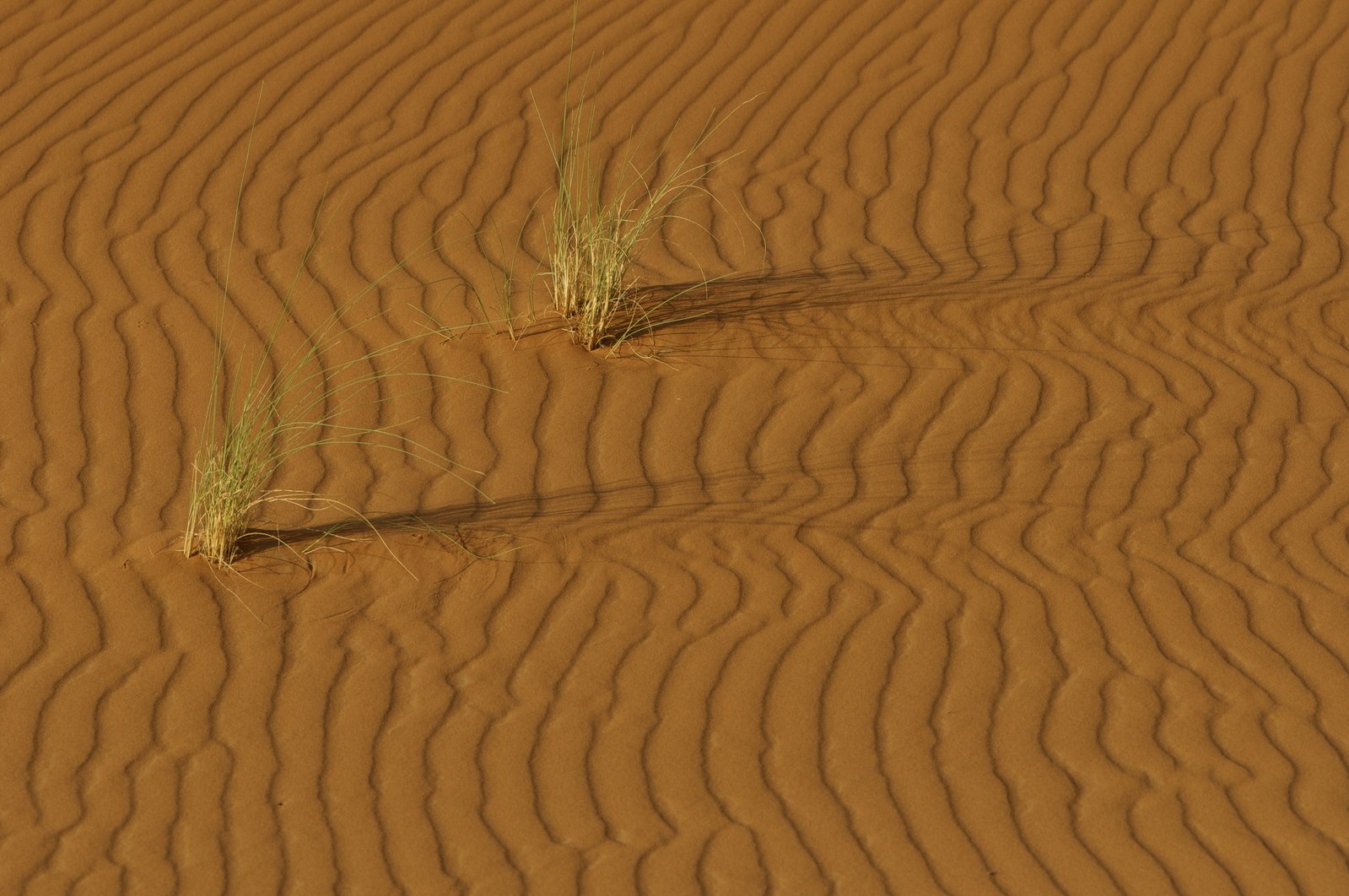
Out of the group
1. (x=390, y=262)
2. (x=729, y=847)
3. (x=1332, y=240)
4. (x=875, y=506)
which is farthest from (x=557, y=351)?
(x=1332, y=240)

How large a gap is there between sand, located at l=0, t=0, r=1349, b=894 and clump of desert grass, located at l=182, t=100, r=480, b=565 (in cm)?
8

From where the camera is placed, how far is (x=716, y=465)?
5508mm

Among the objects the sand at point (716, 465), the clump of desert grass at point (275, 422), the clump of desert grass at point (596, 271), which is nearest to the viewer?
the sand at point (716, 465)

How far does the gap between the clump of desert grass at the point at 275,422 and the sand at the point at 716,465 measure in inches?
3.1

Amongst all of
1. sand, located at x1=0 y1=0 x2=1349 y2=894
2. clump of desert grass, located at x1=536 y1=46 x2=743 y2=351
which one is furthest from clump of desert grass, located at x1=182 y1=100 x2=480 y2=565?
clump of desert grass, located at x1=536 y1=46 x2=743 y2=351

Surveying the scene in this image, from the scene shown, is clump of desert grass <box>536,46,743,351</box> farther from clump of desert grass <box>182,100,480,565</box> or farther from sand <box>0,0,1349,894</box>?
clump of desert grass <box>182,100,480,565</box>

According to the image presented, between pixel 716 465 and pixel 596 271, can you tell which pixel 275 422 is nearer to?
pixel 596 271

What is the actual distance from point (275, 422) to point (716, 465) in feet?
4.67

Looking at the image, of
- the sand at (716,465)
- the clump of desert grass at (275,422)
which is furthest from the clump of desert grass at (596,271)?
the clump of desert grass at (275,422)

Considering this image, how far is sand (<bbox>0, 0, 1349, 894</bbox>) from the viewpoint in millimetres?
3883

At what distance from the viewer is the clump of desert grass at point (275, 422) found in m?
4.80

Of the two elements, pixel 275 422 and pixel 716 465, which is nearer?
pixel 716 465

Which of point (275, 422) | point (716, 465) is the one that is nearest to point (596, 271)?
point (716, 465)

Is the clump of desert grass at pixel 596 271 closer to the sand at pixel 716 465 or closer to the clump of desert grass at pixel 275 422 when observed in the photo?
the sand at pixel 716 465
